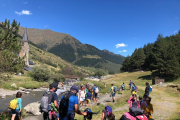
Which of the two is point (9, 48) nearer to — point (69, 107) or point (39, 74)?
point (69, 107)

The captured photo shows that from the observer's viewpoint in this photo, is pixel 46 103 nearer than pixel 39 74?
Yes

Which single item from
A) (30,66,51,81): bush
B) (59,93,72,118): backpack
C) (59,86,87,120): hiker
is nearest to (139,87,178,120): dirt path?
(59,86,87,120): hiker

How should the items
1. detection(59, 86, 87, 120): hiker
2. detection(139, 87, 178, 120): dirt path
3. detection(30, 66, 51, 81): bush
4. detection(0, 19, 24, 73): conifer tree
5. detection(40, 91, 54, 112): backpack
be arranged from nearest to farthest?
detection(59, 86, 87, 120): hiker
detection(40, 91, 54, 112): backpack
detection(139, 87, 178, 120): dirt path
detection(0, 19, 24, 73): conifer tree
detection(30, 66, 51, 81): bush

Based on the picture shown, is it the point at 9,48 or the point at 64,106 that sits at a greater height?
the point at 9,48

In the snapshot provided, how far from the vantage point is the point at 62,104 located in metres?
4.45

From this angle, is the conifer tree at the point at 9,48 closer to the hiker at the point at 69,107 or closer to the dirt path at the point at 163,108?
the hiker at the point at 69,107

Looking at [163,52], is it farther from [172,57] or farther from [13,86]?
[13,86]

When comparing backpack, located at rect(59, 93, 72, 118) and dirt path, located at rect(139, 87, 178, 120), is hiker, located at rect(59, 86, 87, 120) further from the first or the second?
dirt path, located at rect(139, 87, 178, 120)

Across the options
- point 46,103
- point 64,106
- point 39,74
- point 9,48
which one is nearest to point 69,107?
point 64,106

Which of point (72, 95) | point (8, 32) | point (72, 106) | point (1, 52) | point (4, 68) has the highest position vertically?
point (8, 32)

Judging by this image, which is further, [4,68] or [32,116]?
[32,116]

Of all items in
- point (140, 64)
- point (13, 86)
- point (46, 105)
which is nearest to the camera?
point (46, 105)

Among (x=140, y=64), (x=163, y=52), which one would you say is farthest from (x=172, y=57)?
(x=140, y=64)

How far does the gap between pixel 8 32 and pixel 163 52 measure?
4531 centimetres
